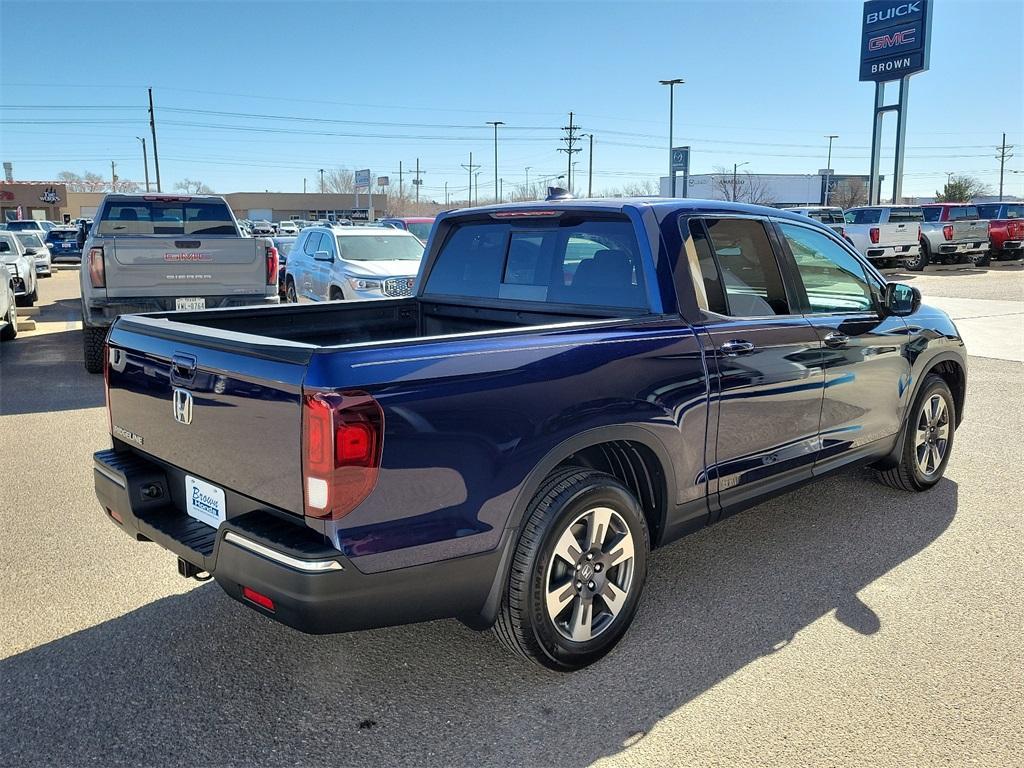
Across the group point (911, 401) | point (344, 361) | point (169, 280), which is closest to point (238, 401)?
point (344, 361)

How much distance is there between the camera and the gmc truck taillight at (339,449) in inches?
99.8

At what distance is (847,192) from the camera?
99000mm

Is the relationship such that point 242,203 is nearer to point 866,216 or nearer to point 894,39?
point 894,39

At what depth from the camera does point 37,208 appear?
96312 mm

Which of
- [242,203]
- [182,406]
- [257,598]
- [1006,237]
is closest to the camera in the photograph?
[257,598]

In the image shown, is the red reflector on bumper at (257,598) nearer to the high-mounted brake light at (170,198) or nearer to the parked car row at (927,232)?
the high-mounted brake light at (170,198)

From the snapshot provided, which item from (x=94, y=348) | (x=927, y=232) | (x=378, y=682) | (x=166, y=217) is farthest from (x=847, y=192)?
(x=378, y=682)

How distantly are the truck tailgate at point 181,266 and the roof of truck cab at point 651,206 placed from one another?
5979 mm

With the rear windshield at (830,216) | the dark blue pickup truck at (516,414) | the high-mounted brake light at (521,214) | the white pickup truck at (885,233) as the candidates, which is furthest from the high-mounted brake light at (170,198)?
the rear windshield at (830,216)

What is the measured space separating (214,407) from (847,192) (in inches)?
4201

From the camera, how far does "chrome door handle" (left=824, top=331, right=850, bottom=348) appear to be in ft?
14.2

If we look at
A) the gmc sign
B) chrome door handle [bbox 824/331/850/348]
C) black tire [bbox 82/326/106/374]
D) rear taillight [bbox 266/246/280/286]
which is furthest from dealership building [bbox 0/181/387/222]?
chrome door handle [bbox 824/331/850/348]

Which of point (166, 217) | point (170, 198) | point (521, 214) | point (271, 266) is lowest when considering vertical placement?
point (271, 266)

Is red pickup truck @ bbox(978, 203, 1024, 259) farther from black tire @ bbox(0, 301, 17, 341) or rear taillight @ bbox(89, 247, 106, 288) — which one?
black tire @ bbox(0, 301, 17, 341)
